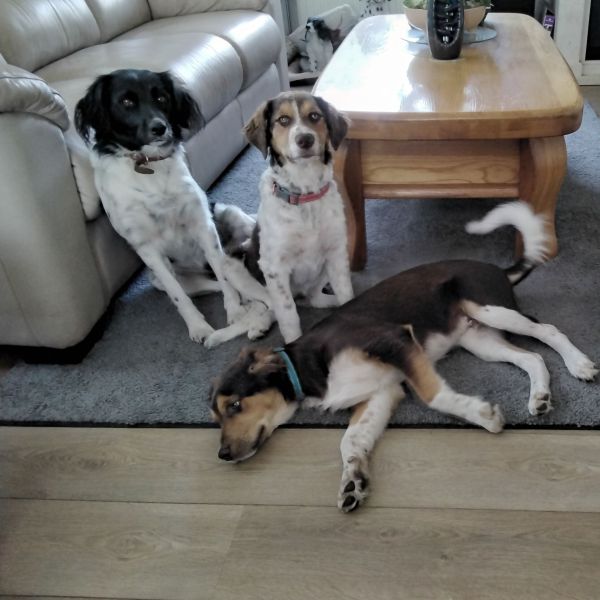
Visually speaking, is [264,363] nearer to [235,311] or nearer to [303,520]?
[303,520]

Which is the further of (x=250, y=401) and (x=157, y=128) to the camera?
(x=157, y=128)

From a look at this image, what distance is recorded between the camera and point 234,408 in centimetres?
151

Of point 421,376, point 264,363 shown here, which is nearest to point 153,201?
point 264,363

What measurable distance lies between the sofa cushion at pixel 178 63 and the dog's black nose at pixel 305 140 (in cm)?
94

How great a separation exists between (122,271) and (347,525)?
121 cm

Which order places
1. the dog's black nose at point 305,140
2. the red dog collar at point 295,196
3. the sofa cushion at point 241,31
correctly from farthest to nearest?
1. the sofa cushion at point 241,31
2. the red dog collar at point 295,196
3. the dog's black nose at point 305,140

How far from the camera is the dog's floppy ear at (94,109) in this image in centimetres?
194

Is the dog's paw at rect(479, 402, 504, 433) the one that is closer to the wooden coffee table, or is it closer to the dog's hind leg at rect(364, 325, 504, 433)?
the dog's hind leg at rect(364, 325, 504, 433)

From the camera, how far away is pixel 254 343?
6.56ft

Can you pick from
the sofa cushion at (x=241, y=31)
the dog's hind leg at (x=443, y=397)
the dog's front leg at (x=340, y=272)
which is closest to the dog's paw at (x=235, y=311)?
the dog's front leg at (x=340, y=272)

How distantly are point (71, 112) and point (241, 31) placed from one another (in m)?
1.39

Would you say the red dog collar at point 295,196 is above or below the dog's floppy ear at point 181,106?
below

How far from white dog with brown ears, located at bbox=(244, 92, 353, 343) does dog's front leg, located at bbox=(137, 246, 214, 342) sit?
26cm

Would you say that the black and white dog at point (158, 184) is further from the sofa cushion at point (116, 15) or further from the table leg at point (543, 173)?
the sofa cushion at point (116, 15)
